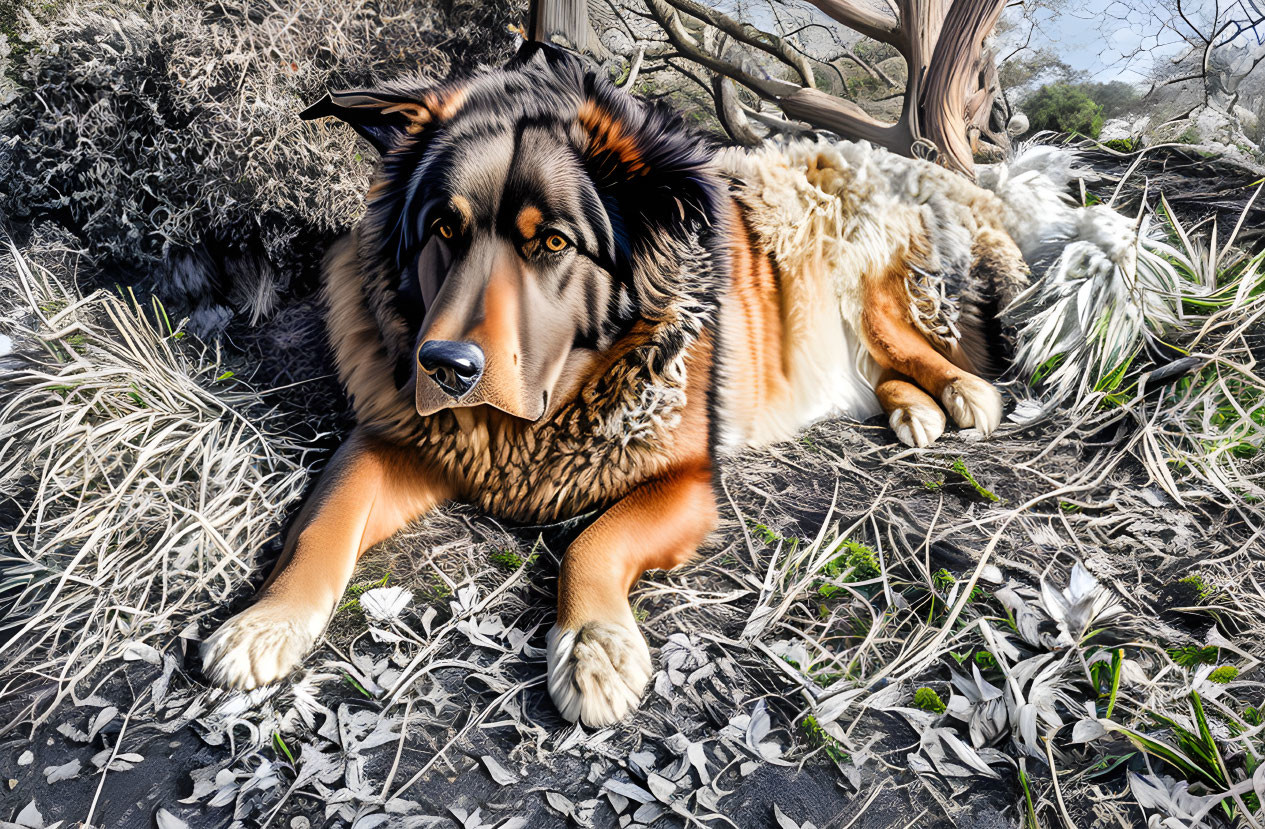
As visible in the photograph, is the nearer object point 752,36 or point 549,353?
point 549,353

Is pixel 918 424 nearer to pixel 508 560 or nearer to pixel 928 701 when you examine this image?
pixel 928 701

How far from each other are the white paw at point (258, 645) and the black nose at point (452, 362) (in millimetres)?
684

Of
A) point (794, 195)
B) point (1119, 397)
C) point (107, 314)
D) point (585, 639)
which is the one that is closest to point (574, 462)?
point (585, 639)

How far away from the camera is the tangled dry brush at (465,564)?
4.74ft

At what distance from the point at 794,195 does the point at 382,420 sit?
178cm

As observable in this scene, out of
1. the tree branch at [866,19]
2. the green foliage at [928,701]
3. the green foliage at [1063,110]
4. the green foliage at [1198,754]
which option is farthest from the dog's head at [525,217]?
the green foliage at [1063,110]

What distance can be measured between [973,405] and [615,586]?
5.10 feet

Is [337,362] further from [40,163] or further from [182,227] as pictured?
[40,163]

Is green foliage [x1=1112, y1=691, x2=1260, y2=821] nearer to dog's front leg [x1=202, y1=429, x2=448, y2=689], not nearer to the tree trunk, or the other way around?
dog's front leg [x1=202, y1=429, x2=448, y2=689]

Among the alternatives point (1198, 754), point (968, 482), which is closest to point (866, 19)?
point (968, 482)

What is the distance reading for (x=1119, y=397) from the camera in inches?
99.0

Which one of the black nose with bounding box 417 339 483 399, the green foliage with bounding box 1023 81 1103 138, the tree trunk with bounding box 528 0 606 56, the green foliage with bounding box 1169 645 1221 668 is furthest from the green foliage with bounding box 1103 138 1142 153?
the black nose with bounding box 417 339 483 399

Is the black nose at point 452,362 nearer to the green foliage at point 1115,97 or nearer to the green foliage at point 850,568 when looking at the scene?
the green foliage at point 850,568

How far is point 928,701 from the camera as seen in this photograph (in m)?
1.60
